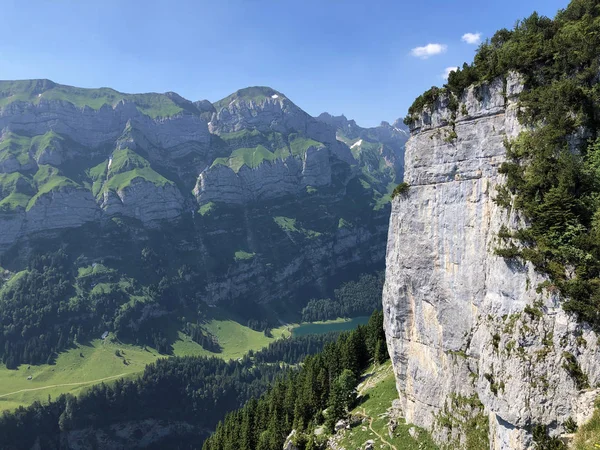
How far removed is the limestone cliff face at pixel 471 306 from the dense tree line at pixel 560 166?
1573 millimetres

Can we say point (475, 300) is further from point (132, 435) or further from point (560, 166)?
point (132, 435)

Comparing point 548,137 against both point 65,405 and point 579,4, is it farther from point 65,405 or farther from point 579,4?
point 65,405

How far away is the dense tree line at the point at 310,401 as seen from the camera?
7131 cm

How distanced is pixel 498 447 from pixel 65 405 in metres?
199

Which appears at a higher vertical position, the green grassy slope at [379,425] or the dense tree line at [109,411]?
the green grassy slope at [379,425]

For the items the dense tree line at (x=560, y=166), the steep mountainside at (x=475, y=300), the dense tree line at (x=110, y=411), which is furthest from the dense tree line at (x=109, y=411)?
the dense tree line at (x=560, y=166)

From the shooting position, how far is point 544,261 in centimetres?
3288

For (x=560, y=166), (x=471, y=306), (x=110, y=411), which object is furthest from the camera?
(x=110, y=411)

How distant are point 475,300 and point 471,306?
116cm

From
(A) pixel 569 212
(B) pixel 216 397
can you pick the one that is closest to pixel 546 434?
(A) pixel 569 212

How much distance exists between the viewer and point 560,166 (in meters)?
33.4

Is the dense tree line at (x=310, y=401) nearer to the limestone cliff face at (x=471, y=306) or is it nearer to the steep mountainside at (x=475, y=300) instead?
the limestone cliff face at (x=471, y=306)

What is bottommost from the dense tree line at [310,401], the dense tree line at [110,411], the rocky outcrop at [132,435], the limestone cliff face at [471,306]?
the rocky outcrop at [132,435]

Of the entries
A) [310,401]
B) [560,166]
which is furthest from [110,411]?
[560,166]
